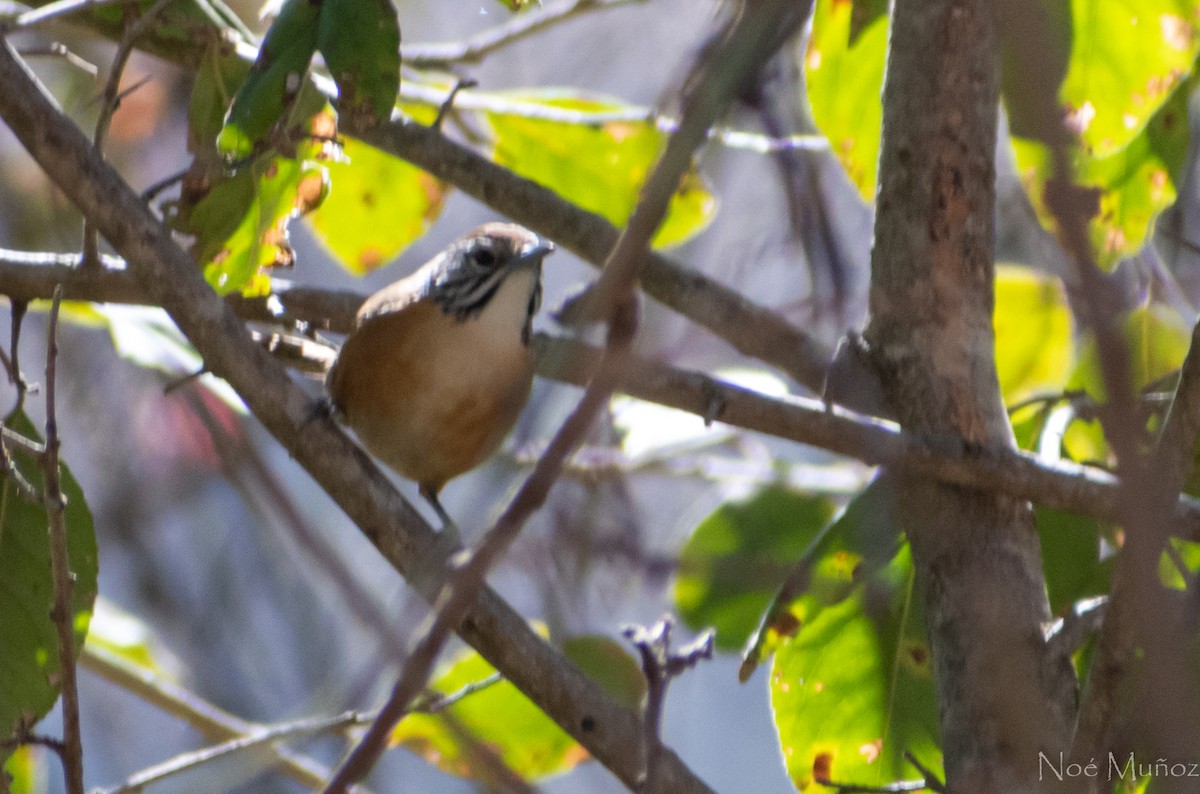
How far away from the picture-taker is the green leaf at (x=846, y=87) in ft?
8.63

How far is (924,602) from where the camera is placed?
213cm

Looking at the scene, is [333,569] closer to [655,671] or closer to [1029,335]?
[655,671]

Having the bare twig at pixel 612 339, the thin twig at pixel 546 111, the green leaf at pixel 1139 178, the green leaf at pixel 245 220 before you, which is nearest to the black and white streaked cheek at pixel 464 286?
the thin twig at pixel 546 111

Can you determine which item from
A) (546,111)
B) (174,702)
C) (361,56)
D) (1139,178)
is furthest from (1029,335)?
(174,702)

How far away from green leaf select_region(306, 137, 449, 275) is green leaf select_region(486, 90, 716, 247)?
0.77 feet

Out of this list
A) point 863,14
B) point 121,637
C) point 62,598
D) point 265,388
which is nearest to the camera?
point 62,598

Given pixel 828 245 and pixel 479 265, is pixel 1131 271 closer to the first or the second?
pixel 479 265

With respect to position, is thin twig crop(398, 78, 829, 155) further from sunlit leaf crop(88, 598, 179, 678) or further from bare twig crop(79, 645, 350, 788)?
sunlit leaf crop(88, 598, 179, 678)

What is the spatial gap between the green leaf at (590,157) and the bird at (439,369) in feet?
1.10

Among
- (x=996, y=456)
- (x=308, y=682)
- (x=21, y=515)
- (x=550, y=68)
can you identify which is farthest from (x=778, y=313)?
(x=550, y=68)

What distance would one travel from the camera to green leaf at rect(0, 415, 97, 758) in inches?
88.3

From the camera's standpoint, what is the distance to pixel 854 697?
97.3 inches

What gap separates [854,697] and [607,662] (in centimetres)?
53

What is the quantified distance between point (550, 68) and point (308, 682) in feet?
11.0
